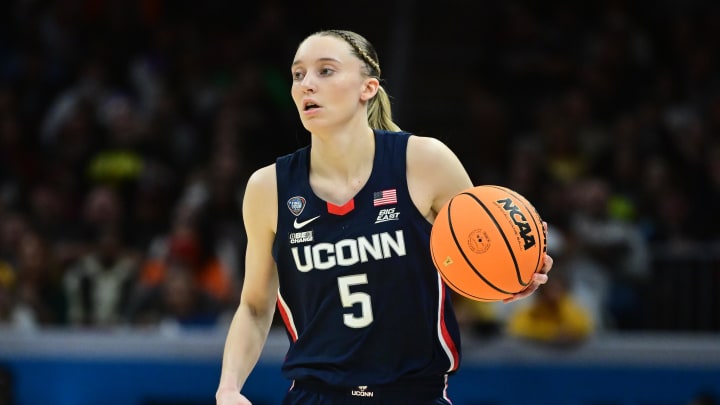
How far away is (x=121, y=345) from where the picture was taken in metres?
8.54

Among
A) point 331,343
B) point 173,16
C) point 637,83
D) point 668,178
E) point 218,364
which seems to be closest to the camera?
point 331,343

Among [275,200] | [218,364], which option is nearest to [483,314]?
[218,364]

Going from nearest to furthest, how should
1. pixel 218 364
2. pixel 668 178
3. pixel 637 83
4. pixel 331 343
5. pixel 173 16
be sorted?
pixel 331 343 < pixel 218 364 < pixel 668 178 < pixel 637 83 < pixel 173 16

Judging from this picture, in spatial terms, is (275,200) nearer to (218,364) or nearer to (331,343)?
(331,343)

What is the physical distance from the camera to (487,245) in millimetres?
4133

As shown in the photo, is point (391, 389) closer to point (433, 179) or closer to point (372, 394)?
point (372, 394)

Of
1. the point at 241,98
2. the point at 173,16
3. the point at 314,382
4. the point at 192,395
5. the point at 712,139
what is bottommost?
the point at 192,395

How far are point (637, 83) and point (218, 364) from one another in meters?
5.38

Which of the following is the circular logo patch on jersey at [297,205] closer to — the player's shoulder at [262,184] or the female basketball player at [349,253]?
the female basketball player at [349,253]

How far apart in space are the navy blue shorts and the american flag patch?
0.67m

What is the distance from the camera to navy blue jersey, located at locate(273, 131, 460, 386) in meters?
4.23

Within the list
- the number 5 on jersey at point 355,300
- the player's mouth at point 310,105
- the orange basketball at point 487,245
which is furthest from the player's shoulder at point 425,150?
the number 5 on jersey at point 355,300

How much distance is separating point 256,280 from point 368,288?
538mm

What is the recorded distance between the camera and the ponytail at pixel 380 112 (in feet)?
15.5
